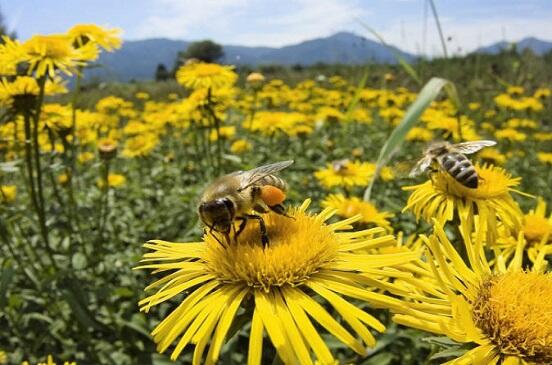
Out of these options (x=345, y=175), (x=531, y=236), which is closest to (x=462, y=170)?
(x=531, y=236)

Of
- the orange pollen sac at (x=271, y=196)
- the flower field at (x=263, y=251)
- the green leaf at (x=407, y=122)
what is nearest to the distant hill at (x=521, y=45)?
the flower field at (x=263, y=251)

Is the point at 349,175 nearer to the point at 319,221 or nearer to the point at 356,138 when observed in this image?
the point at 319,221

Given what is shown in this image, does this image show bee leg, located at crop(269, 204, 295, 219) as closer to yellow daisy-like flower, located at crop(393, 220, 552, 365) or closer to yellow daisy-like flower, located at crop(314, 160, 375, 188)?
yellow daisy-like flower, located at crop(393, 220, 552, 365)

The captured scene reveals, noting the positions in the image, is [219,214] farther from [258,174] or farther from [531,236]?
[531,236]

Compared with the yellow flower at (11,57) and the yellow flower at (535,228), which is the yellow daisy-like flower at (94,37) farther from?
the yellow flower at (535,228)

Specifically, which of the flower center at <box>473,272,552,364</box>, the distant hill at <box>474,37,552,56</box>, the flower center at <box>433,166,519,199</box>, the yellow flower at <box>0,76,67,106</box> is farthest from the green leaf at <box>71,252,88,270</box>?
the distant hill at <box>474,37,552,56</box>

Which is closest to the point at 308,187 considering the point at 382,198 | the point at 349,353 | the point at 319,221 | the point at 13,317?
the point at 382,198
